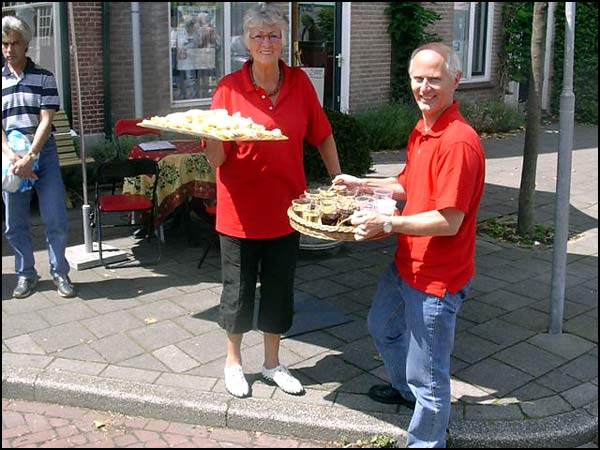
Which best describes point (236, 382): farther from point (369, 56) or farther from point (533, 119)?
point (369, 56)

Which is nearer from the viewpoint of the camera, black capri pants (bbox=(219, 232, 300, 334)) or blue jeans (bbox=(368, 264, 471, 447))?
blue jeans (bbox=(368, 264, 471, 447))

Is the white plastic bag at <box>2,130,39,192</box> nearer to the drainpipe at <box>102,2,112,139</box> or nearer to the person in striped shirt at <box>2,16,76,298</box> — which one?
the person in striped shirt at <box>2,16,76,298</box>

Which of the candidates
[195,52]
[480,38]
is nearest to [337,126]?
[195,52]

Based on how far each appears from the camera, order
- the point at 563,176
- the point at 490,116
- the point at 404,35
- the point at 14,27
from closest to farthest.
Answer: the point at 563,176, the point at 14,27, the point at 404,35, the point at 490,116

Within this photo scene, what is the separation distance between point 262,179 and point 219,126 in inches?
15.7

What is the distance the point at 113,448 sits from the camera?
11.7 feet

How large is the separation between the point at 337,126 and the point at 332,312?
7.39ft

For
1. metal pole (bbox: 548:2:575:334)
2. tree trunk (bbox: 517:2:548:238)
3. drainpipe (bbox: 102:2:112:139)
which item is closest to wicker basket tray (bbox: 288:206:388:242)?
metal pole (bbox: 548:2:575:334)

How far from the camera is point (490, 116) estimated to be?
47.0 feet

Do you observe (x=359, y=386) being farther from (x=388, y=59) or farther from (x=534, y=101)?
(x=388, y=59)

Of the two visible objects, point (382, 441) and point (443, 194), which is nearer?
point (443, 194)

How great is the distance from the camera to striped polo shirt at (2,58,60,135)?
5070mm

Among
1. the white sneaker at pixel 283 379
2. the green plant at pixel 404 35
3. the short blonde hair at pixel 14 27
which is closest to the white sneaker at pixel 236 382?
the white sneaker at pixel 283 379

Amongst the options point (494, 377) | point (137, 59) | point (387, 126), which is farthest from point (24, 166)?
point (387, 126)
